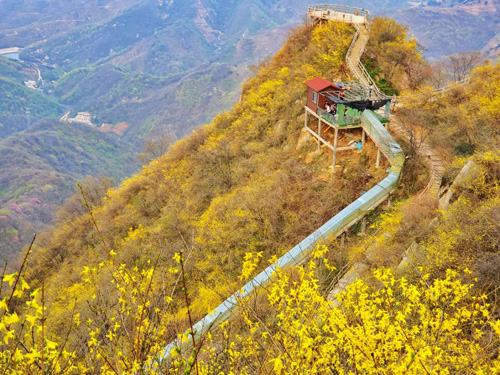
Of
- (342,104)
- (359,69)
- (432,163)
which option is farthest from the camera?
(359,69)

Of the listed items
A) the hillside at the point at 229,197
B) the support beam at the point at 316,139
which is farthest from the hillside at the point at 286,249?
the support beam at the point at 316,139

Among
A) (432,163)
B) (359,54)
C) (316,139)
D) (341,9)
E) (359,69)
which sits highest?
(341,9)

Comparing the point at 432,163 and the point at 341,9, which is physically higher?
the point at 341,9

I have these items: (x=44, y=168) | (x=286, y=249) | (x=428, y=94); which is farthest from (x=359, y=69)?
(x=44, y=168)

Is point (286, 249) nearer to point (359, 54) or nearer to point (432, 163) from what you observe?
point (432, 163)

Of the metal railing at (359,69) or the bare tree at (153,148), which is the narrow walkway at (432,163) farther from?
the bare tree at (153,148)

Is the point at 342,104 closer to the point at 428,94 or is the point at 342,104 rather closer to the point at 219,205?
the point at 428,94

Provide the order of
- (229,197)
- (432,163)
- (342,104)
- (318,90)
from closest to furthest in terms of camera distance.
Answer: (432,163), (342,104), (318,90), (229,197)

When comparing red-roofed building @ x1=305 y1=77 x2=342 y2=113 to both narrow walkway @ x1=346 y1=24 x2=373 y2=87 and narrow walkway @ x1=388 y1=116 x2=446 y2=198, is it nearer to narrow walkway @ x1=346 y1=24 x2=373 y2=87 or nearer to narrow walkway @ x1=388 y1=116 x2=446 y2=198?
narrow walkway @ x1=388 y1=116 x2=446 y2=198

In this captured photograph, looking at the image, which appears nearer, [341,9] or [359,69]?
[359,69]

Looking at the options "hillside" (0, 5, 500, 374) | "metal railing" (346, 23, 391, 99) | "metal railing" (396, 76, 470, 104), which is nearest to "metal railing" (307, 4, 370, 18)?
"hillside" (0, 5, 500, 374)

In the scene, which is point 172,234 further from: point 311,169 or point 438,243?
point 438,243

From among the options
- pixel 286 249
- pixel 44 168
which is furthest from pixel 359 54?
pixel 44 168

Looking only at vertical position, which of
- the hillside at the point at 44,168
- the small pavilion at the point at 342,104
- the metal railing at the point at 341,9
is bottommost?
the hillside at the point at 44,168
